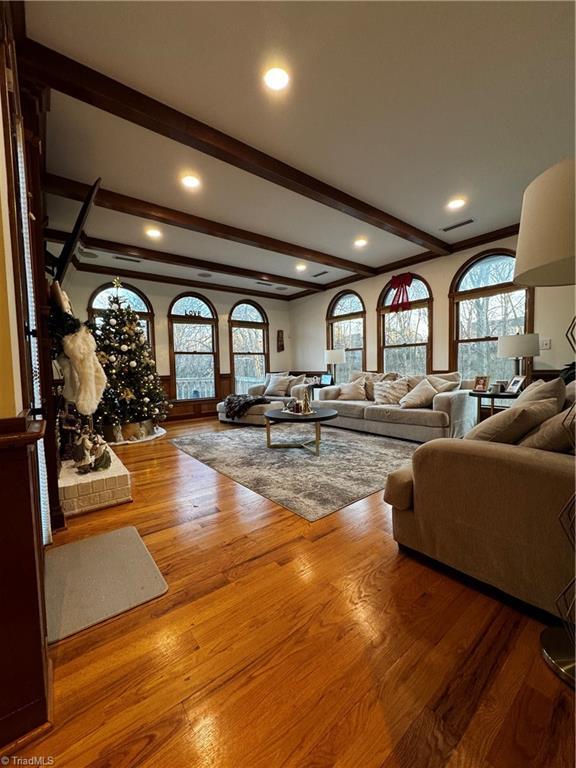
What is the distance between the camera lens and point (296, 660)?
1.14 meters

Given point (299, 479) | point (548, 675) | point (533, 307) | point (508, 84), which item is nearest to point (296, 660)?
point (548, 675)

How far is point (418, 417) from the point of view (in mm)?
3980

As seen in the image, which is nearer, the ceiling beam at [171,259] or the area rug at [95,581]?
the area rug at [95,581]

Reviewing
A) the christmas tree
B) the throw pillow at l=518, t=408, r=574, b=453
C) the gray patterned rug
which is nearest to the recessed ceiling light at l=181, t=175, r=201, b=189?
the christmas tree

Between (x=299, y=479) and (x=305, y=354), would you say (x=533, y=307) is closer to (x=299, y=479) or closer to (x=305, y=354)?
(x=299, y=479)

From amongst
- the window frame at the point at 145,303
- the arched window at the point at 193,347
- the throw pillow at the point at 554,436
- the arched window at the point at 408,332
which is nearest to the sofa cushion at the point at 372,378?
the arched window at the point at 408,332

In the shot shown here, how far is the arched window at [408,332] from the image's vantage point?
539 cm

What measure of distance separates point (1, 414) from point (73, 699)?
3.11 ft

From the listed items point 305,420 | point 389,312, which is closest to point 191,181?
point 305,420

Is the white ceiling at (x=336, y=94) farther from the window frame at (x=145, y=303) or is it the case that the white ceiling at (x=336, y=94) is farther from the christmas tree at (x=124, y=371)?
the window frame at (x=145, y=303)

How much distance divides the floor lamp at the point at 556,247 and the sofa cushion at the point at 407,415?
2.68 meters

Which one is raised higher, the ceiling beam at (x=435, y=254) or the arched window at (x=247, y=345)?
the ceiling beam at (x=435, y=254)

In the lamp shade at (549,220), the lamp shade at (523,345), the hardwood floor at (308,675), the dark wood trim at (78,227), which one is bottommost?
the hardwood floor at (308,675)

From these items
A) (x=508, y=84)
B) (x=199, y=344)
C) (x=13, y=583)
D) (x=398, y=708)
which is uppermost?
(x=508, y=84)
